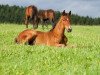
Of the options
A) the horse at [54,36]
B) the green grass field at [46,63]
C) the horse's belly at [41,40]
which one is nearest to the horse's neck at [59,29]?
the horse at [54,36]

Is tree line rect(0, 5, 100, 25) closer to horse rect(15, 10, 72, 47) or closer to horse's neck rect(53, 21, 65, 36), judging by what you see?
horse rect(15, 10, 72, 47)

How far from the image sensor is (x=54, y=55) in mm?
11891

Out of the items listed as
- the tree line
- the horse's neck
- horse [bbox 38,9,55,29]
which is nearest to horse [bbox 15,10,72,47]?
the horse's neck

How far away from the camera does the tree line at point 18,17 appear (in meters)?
85.9

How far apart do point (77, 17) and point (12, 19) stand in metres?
17.3

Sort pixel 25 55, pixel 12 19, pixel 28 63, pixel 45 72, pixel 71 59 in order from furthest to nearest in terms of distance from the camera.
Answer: pixel 12 19, pixel 25 55, pixel 71 59, pixel 28 63, pixel 45 72

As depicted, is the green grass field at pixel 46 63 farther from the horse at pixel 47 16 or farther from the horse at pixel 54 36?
the horse at pixel 47 16

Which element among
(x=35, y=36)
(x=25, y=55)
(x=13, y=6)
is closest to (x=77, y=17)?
(x=13, y=6)

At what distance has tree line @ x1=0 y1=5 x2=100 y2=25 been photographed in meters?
85.9

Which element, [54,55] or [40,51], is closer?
[54,55]

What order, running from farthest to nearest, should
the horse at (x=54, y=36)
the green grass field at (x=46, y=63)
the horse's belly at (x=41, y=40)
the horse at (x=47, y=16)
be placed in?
the horse at (x=47, y=16) → the horse's belly at (x=41, y=40) → the horse at (x=54, y=36) → the green grass field at (x=46, y=63)

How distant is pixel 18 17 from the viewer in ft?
290

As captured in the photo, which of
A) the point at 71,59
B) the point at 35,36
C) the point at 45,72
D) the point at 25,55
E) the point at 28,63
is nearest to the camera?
the point at 45,72

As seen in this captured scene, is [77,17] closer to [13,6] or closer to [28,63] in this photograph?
[13,6]
